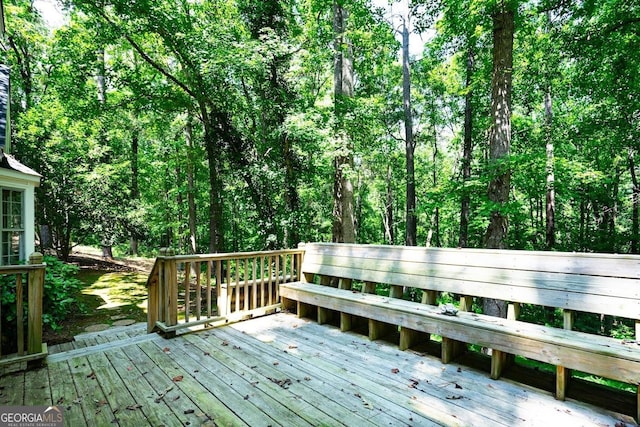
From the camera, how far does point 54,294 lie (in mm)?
4238

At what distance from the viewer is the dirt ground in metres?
5.50

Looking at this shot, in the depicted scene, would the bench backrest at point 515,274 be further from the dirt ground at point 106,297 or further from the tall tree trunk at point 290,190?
the dirt ground at point 106,297

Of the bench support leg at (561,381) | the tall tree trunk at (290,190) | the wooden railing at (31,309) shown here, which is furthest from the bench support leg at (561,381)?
the tall tree trunk at (290,190)

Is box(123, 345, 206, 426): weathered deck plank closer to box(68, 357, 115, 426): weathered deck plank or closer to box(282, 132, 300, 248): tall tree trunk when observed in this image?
box(68, 357, 115, 426): weathered deck plank

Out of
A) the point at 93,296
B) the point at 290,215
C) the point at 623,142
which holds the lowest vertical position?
the point at 93,296

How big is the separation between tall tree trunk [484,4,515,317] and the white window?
859cm

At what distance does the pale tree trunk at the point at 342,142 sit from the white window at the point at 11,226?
6.29m

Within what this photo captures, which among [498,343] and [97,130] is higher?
[97,130]

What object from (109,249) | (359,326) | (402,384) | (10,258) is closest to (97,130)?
(109,249)

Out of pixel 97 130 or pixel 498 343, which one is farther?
pixel 97 130

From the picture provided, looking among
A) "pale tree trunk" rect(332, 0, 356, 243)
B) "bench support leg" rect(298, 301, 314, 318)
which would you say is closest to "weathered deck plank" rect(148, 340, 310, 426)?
"bench support leg" rect(298, 301, 314, 318)

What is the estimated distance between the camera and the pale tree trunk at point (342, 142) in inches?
244

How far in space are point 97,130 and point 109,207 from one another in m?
2.71

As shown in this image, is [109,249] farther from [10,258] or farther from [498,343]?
[498,343]
